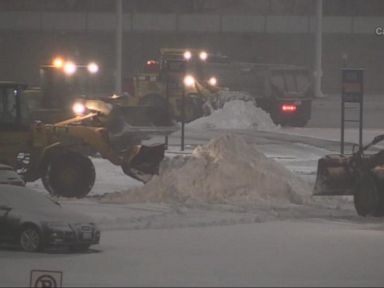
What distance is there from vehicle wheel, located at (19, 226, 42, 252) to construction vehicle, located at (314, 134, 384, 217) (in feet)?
27.6

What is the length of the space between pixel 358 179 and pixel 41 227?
887 centimetres

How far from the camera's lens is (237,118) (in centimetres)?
4422

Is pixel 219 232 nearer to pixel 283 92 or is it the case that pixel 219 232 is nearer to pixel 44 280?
pixel 44 280

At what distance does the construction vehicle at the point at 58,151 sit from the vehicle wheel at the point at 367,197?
4.81m

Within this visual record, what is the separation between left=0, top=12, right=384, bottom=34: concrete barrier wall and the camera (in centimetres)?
6925

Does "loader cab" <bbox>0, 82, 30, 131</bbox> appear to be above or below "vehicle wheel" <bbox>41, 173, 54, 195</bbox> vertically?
above

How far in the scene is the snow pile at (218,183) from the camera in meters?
23.7

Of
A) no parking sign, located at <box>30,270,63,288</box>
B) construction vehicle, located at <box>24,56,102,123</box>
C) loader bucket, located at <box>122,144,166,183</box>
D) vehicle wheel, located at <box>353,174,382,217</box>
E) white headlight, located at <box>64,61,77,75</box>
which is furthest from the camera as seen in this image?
white headlight, located at <box>64,61,77,75</box>

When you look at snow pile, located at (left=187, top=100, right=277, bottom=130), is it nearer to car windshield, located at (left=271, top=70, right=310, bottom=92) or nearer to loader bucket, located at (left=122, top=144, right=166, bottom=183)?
car windshield, located at (left=271, top=70, right=310, bottom=92)

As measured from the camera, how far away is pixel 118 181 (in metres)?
28.0

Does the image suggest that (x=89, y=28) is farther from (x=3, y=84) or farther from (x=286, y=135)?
(x=3, y=84)

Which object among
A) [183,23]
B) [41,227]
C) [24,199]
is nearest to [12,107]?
[24,199]

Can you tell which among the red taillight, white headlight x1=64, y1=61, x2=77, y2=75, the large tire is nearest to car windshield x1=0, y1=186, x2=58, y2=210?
the large tire

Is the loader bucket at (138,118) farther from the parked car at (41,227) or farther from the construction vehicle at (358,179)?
the parked car at (41,227)
